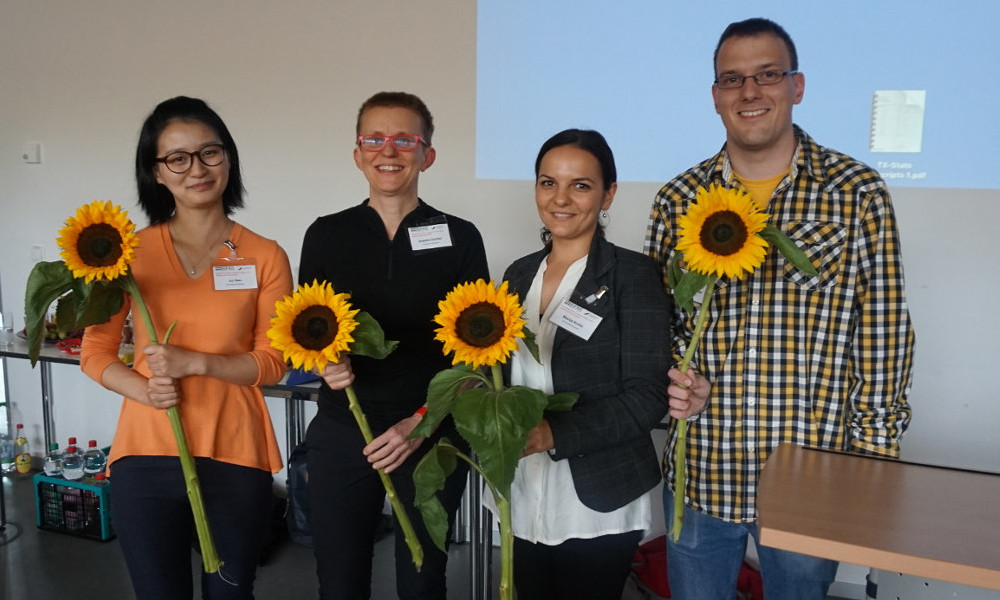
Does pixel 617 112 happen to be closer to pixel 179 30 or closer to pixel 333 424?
pixel 333 424

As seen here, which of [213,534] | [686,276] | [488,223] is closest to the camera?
[686,276]

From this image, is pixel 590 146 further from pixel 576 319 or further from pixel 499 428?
pixel 499 428

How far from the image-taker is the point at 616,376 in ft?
4.95

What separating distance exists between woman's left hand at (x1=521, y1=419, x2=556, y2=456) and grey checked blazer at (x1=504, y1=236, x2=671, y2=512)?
0.09ft

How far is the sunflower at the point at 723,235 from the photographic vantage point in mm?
1327

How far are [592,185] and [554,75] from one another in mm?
A: 1752

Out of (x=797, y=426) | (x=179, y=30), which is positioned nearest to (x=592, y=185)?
(x=797, y=426)

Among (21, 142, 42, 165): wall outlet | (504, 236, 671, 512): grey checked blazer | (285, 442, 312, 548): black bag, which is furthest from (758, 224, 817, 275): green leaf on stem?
(21, 142, 42, 165): wall outlet

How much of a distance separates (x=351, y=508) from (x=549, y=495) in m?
0.53

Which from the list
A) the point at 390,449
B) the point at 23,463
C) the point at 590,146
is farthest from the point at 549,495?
the point at 23,463

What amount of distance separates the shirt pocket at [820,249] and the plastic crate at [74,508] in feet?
11.2

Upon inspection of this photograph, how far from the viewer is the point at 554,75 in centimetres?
312

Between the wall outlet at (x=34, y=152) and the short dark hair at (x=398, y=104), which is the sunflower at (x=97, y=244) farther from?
the wall outlet at (x=34, y=152)

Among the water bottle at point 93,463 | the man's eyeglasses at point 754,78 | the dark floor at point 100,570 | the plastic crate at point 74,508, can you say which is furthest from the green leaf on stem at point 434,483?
the water bottle at point 93,463
